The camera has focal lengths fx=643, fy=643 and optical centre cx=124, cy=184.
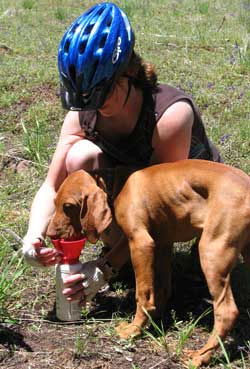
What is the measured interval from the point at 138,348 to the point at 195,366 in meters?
0.32

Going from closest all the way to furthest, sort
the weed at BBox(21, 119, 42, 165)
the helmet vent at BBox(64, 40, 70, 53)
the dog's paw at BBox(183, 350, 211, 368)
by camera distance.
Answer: the dog's paw at BBox(183, 350, 211, 368), the helmet vent at BBox(64, 40, 70, 53), the weed at BBox(21, 119, 42, 165)

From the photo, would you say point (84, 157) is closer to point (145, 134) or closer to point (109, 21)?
point (145, 134)

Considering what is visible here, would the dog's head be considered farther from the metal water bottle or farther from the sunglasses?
the sunglasses

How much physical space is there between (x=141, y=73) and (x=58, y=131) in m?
1.96

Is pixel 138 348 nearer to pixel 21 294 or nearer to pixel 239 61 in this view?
pixel 21 294

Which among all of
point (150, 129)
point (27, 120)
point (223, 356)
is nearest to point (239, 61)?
point (27, 120)

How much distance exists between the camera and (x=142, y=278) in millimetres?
2945

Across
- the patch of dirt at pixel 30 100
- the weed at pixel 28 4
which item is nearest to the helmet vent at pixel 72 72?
the patch of dirt at pixel 30 100

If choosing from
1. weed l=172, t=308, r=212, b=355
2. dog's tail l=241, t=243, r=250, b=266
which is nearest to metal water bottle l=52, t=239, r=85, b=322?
weed l=172, t=308, r=212, b=355

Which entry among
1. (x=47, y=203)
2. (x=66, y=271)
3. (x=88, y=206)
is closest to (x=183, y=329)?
(x=66, y=271)

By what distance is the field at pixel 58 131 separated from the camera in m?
2.87

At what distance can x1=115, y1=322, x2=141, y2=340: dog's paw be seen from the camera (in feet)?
9.62

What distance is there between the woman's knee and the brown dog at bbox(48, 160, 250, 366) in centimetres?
25

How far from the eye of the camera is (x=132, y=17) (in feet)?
27.3
